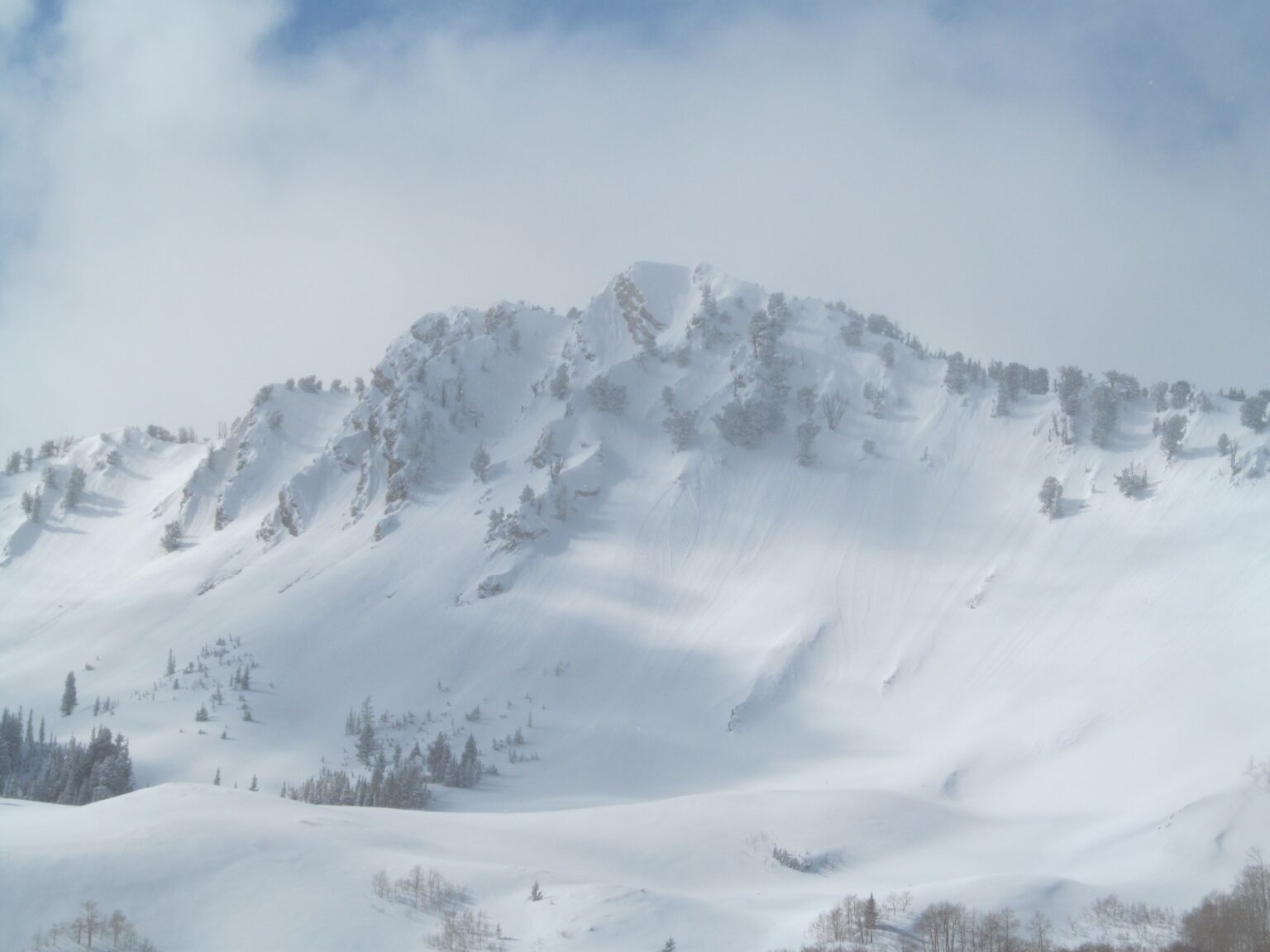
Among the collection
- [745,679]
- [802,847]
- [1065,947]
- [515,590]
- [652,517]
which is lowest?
[1065,947]

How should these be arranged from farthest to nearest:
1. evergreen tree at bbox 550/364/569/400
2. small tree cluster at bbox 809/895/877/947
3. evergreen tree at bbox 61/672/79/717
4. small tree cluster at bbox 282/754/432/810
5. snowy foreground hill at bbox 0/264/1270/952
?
evergreen tree at bbox 550/364/569/400 < evergreen tree at bbox 61/672/79/717 < small tree cluster at bbox 282/754/432/810 < snowy foreground hill at bbox 0/264/1270/952 < small tree cluster at bbox 809/895/877/947

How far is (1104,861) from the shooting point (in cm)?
5750

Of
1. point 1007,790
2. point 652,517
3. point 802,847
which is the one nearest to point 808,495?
point 652,517

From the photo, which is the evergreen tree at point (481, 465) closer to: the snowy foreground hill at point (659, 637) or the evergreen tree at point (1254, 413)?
the snowy foreground hill at point (659, 637)

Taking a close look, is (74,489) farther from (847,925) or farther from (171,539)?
(847,925)

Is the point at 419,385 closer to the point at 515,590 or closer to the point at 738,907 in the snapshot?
the point at 515,590

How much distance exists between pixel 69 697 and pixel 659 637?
60.7 meters

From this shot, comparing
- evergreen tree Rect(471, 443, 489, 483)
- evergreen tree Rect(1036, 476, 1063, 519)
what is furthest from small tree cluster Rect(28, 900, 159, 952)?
evergreen tree Rect(471, 443, 489, 483)

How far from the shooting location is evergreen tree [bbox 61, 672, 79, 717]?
106 m

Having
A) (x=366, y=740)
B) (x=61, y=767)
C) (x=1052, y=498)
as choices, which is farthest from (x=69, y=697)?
(x=1052, y=498)

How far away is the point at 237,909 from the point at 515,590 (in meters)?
79.0

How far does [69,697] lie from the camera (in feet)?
350

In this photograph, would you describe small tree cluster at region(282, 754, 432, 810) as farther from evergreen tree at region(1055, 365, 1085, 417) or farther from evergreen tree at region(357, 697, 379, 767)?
evergreen tree at region(1055, 365, 1085, 417)

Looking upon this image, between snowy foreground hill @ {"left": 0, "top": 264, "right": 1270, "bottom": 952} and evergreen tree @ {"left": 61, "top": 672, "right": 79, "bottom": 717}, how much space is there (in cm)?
203
